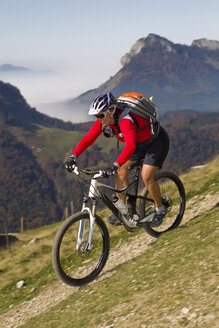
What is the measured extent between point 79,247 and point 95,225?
53 cm

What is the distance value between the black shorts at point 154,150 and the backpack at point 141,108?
262 mm

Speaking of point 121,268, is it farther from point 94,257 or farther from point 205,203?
point 205,203

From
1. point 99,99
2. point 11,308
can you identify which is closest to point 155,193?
point 99,99

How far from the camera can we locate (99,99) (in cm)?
677

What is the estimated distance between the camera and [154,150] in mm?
7707

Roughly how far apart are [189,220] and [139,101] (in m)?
3.74

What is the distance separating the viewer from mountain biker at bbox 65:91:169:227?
6.76 m

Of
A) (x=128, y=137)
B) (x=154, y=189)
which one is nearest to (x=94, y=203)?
(x=128, y=137)

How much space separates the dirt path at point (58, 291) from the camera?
7746 millimetres

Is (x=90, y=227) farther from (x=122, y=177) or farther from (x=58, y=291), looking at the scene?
(x=58, y=291)

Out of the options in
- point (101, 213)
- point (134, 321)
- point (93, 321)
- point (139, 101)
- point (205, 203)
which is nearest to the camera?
point (134, 321)

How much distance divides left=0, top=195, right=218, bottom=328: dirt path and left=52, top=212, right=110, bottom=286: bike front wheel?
0.97 ft

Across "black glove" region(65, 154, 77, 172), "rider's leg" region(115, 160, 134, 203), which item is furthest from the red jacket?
"rider's leg" region(115, 160, 134, 203)

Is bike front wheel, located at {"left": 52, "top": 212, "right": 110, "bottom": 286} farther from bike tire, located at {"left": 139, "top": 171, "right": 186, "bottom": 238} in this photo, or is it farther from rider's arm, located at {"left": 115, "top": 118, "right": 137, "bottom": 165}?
bike tire, located at {"left": 139, "top": 171, "right": 186, "bottom": 238}
